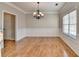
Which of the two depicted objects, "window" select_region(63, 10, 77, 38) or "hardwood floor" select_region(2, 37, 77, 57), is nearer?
"hardwood floor" select_region(2, 37, 77, 57)

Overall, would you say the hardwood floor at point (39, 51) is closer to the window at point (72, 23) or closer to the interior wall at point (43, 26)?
the window at point (72, 23)

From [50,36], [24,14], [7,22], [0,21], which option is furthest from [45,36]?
[0,21]

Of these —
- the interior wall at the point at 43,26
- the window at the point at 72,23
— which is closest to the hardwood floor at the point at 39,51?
the window at the point at 72,23

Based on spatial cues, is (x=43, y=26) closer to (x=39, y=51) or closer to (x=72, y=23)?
(x=72, y=23)

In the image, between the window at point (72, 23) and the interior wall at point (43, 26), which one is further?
the interior wall at point (43, 26)

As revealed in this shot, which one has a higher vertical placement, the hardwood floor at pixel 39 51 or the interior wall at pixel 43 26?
the interior wall at pixel 43 26

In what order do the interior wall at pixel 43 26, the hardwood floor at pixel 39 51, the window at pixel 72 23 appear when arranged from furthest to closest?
the interior wall at pixel 43 26, the window at pixel 72 23, the hardwood floor at pixel 39 51

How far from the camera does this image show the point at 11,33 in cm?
908

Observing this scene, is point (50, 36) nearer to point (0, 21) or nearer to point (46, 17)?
point (46, 17)

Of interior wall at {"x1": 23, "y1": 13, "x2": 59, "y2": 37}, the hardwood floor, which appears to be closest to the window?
the hardwood floor

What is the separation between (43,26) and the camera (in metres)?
11.0

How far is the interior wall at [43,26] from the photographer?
1081 cm

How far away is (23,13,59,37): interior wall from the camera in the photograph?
1081 centimetres

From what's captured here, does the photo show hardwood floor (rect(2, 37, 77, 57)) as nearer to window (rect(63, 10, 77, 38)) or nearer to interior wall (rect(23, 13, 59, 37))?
window (rect(63, 10, 77, 38))
